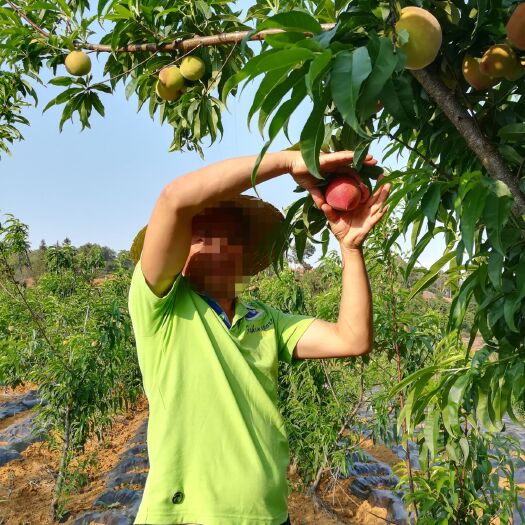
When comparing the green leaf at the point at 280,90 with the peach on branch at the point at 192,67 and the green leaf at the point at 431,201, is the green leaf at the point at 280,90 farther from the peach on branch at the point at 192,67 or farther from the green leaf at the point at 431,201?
the peach on branch at the point at 192,67

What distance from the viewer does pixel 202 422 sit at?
1.03 metres

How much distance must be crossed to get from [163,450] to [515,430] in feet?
24.3

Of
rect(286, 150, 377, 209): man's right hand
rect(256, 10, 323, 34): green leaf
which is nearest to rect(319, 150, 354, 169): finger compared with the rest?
rect(286, 150, 377, 209): man's right hand

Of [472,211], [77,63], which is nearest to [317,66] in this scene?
[472,211]

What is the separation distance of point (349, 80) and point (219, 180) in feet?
1.25

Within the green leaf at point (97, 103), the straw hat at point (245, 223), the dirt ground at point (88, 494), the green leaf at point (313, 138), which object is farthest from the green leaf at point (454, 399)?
the dirt ground at point (88, 494)

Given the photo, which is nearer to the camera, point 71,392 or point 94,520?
point 94,520

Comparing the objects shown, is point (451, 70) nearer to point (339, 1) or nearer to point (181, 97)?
point (339, 1)

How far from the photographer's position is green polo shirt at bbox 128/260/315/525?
1002mm

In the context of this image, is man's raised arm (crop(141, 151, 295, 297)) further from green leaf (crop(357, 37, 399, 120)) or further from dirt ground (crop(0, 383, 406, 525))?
dirt ground (crop(0, 383, 406, 525))

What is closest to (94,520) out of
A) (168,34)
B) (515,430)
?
(168,34)

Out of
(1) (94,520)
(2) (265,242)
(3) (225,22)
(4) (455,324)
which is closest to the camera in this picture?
(4) (455,324)

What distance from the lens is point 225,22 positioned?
1.52 metres

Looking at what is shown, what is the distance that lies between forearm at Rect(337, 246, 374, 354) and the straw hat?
185mm
